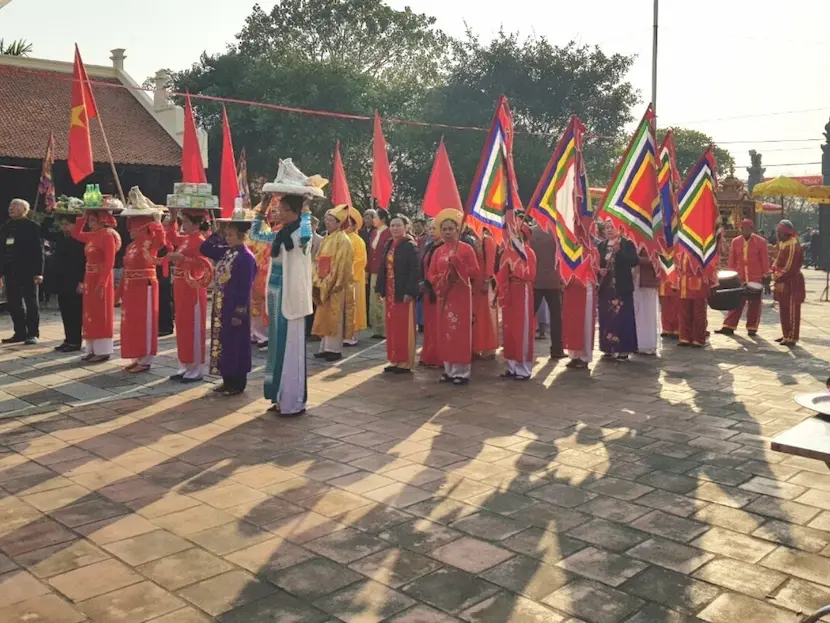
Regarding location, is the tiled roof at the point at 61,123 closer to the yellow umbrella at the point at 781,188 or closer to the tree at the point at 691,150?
the yellow umbrella at the point at 781,188

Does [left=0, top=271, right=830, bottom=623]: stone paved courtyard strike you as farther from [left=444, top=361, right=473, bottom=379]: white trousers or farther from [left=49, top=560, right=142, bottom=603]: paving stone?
[left=444, top=361, right=473, bottom=379]: white trousers

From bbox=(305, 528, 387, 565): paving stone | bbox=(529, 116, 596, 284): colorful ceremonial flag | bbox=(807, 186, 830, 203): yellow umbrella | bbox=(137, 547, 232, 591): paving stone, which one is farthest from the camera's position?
bbox=(807, 186, 830, 203): yellow umbrella

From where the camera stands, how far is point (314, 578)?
3492mm

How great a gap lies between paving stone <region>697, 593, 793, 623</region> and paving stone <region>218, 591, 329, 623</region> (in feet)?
5.12

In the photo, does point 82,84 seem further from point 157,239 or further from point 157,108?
point 157,108

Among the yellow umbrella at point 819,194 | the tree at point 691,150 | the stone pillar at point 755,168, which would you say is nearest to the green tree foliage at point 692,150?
the tree at point 691,150

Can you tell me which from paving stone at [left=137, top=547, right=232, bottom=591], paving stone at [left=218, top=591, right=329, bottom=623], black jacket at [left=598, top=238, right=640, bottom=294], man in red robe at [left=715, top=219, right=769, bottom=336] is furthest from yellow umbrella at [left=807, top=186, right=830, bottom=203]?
paving stone at [left=218, top=591, right=329, bottom=623]

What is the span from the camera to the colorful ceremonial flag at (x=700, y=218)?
10172 millimetres

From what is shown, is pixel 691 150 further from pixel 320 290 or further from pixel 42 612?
pixel 42 612

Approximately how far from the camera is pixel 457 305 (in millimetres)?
7957

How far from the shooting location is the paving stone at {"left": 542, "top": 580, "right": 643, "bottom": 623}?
3.16 metres

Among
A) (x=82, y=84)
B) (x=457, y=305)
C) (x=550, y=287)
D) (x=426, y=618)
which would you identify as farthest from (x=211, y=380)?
(x=426, y=618)

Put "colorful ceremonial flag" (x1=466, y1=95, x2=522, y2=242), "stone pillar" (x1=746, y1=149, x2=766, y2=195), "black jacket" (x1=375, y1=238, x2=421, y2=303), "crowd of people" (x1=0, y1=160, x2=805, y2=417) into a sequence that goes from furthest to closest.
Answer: "stone pillar" (x1=746, y1=149, x2=766, y2=195) < "black jacket" (x1=375, y1=238, x2=421, y2=303) < "colorful ceremonial flag" (x1=466, y1=95, x2=522, y2=242) < "crowd of people" (x1=0, y1=160, x2=805, y2=417)

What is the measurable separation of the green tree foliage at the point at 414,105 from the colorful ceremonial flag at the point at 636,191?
17.6 m
